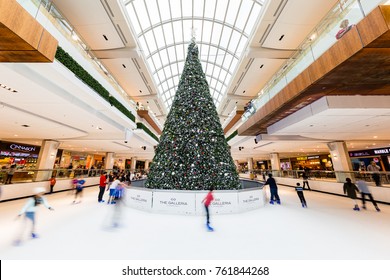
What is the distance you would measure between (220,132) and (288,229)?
4.59m

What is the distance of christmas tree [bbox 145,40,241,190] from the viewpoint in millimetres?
7039

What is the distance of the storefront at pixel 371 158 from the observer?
1939cm

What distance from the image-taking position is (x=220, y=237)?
4258 millimetres

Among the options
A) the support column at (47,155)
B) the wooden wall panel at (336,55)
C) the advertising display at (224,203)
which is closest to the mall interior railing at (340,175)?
the wooden wall panel at (336,55)

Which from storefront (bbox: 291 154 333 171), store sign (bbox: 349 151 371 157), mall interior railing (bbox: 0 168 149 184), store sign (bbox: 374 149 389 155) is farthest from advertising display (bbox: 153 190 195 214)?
storefront (bbox: 291 154 333 171)

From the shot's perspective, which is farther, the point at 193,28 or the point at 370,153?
the point at 370,153

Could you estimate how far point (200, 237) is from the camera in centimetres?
427

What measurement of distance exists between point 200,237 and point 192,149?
3.65m

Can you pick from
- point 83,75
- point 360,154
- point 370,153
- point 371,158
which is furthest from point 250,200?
point 360,154

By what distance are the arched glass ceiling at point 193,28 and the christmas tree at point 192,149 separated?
7.88 meters

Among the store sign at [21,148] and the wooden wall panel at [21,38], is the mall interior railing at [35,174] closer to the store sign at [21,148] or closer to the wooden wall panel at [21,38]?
the store sign at [21,148]

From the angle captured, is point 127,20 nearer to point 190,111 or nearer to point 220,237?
point 190,111

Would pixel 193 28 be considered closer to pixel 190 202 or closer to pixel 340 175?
pixel 190 202

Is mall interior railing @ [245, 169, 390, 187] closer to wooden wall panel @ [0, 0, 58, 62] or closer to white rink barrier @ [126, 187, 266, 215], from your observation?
white rink barrier @ [126, 187, 266, 215]
